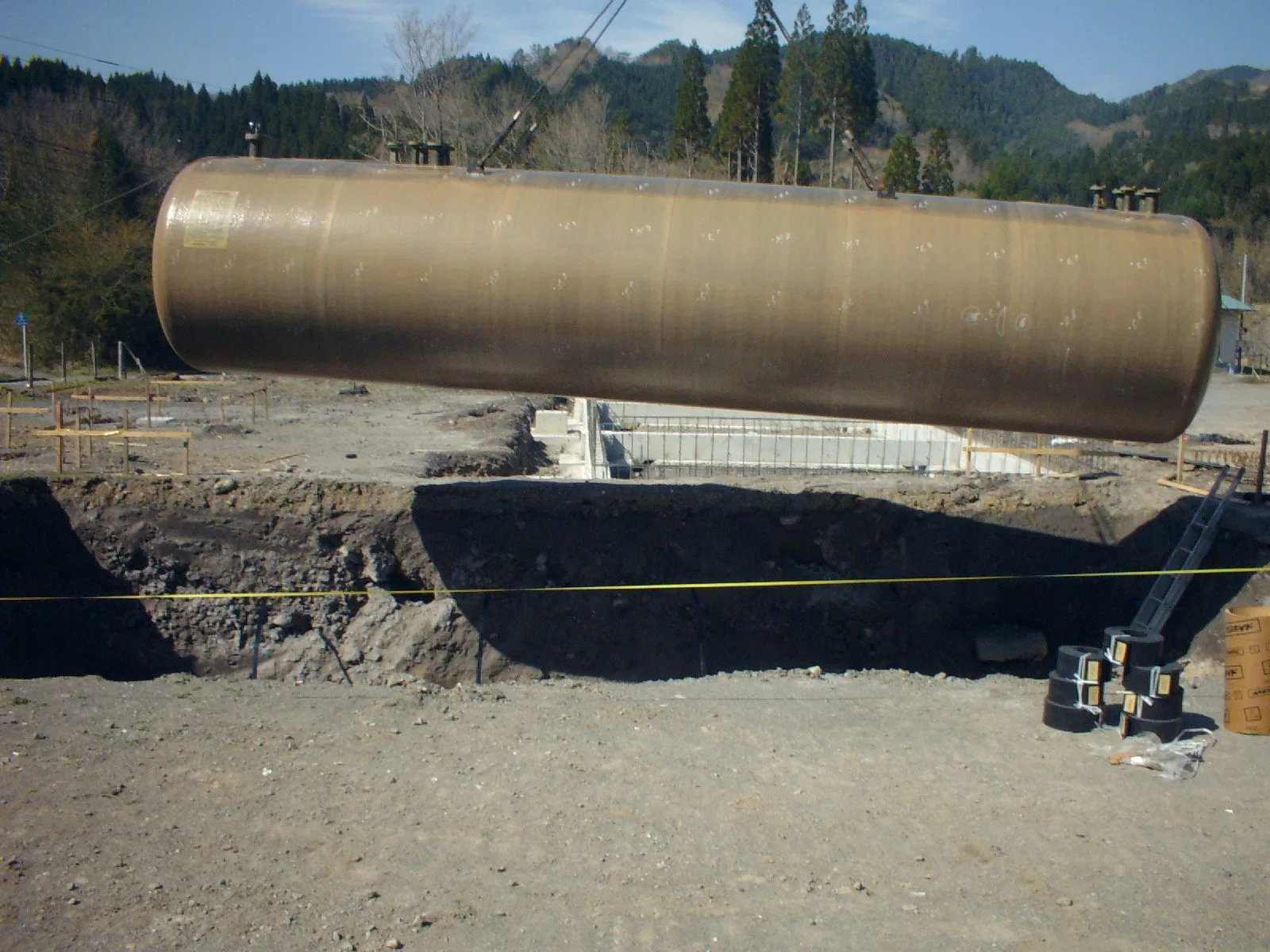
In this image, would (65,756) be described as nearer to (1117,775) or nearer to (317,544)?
(317,544)

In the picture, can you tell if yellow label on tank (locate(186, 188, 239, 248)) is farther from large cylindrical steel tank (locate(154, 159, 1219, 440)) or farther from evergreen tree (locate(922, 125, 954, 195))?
evergreen tree (locate(922, 125, 954, 195))

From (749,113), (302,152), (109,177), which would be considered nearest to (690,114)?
(749,113)

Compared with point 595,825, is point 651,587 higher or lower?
higher

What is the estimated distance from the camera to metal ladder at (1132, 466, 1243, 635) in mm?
9844

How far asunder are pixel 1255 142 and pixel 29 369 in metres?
72.6

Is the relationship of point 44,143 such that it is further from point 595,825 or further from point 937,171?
point 595,825

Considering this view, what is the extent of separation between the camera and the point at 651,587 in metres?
10.4

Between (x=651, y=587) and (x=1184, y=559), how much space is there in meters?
5.56

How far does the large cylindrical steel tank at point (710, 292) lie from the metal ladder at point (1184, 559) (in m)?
3.70

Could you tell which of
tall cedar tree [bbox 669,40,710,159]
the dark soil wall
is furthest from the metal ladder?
tall cedar tree [bbox 669,40,710,159]

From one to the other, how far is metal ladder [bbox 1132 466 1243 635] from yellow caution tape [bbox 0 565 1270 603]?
0.10m

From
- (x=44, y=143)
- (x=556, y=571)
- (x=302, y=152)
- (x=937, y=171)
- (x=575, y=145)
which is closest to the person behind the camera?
(x=556, y=571)

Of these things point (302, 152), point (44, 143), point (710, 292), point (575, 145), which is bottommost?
point (710, 292)

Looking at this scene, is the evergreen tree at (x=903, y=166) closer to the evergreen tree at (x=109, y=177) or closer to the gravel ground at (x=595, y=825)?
the evergreen tree at (x=109, y=177)
